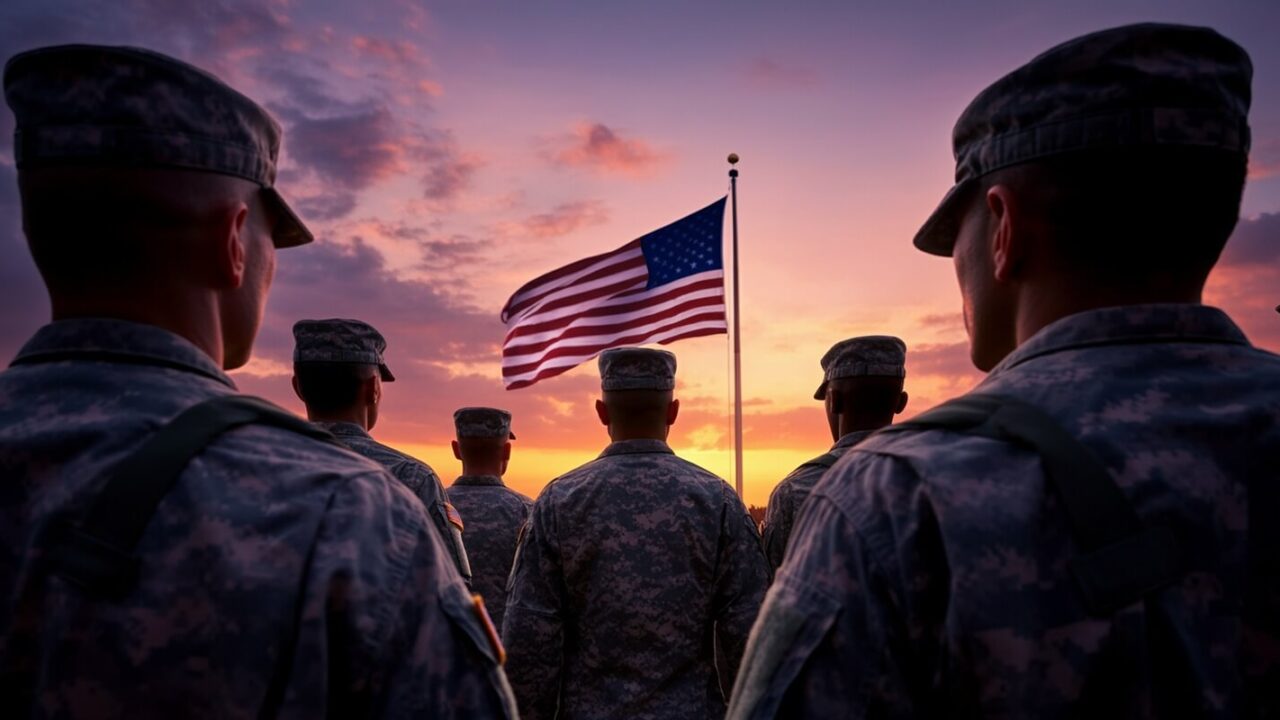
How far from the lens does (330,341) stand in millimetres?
5207

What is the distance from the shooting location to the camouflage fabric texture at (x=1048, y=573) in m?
1.38

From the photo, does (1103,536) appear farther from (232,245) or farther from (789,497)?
(789,497)

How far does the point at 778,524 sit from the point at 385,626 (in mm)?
4160

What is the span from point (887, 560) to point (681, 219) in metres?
7.96

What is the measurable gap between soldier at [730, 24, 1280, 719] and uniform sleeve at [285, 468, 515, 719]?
51 cm

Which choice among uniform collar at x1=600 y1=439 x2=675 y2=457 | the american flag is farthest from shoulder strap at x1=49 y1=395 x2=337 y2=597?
the american flag

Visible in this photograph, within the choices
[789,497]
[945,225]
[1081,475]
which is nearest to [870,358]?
[789,497]

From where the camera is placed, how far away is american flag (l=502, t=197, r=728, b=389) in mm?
8742

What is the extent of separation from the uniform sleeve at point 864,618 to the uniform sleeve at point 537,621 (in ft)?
9.77

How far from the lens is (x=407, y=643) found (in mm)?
1598

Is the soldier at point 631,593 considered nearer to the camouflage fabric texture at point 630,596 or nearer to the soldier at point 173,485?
the camouflage fabric texture at point 630,596

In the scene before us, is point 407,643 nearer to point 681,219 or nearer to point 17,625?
point 17,625

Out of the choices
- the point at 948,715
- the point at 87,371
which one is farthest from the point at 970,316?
the point at 87,371

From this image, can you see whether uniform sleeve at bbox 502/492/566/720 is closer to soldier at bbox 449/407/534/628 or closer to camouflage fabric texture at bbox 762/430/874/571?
camouflage fabric texture at bbox 762/430/874/571
